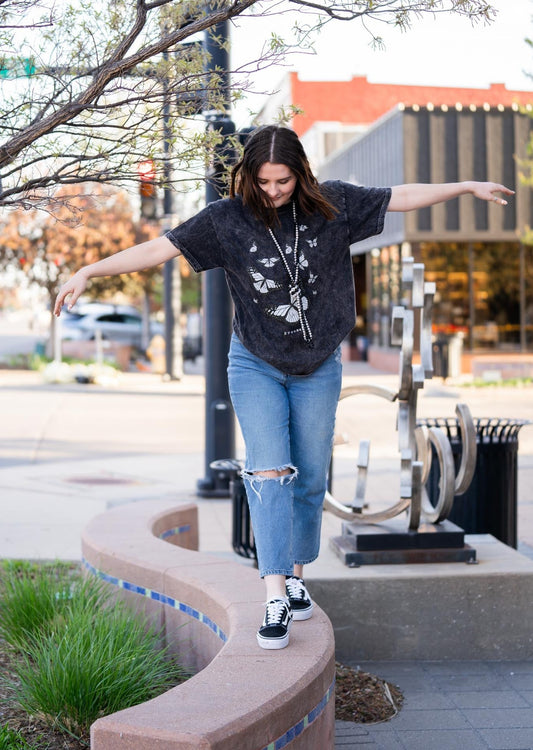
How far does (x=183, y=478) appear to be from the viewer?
10219 millimetres

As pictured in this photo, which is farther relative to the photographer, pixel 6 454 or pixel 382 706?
pixel 6 454

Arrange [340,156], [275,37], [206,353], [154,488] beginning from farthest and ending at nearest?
[340,156] → [154,488] → [206,353] → [275,37]

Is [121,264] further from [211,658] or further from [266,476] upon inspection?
[211,658]

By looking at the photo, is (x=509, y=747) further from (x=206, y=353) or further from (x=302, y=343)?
(x=206, y=353)

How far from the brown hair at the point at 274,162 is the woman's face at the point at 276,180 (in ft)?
0.04

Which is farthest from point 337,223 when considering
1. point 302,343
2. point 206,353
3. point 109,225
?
point 109,225

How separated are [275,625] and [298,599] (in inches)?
16.2

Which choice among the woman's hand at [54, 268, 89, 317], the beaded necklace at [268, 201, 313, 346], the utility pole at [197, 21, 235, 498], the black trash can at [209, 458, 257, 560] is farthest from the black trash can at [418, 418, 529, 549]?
the utility pole at [197, 21, 235, 498]

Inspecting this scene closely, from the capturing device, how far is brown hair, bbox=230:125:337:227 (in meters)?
3.42

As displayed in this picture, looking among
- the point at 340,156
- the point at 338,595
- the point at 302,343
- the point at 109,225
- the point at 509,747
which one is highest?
the point at 340,156

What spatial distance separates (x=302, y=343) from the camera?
354 centimetres

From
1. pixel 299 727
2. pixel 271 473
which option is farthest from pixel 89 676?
pixel 271 473

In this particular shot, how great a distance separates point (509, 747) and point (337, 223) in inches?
74.0

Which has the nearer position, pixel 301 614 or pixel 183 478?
pixel 301 614
